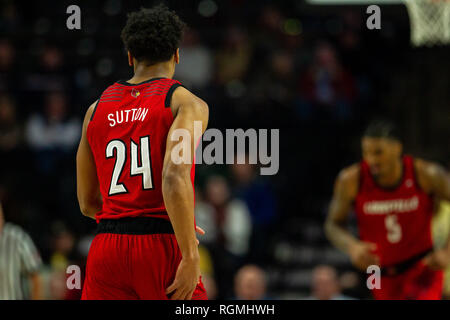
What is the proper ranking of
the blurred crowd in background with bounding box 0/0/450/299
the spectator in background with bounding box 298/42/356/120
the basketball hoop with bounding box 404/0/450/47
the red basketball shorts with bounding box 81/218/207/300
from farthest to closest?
the spectator in background with bounding box 298/42/356/120 < the blurred crowd in background with bounding box 0/0/450/299 < the basketball hoop with bounding box 404/0/450/47 < the red basketball shorts with bounding box 81/218/207/300

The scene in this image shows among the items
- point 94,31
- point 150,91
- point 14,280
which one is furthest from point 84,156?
point 94,31

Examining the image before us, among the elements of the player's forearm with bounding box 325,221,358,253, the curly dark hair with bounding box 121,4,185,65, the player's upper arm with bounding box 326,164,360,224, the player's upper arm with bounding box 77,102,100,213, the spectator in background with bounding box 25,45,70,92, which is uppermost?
the spectator in background with bounding box 25,45,70,92

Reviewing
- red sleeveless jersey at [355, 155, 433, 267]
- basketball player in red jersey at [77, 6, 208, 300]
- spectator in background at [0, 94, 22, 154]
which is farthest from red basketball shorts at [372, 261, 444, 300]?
spectator in background at [0, 94, 22, 154]

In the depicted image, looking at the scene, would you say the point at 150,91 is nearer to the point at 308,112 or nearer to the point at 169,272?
the point at 169,272

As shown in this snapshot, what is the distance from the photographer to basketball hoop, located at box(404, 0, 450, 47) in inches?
322

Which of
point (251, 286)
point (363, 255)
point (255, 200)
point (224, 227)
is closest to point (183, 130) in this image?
point (363, 255)

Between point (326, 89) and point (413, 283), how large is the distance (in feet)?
17.1

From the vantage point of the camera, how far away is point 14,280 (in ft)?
19.5

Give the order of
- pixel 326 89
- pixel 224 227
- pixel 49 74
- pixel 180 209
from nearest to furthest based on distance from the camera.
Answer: pixel 180 209
pixel 224 227
pixel 49 74
pixel 326 89

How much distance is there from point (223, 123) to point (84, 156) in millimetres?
5266

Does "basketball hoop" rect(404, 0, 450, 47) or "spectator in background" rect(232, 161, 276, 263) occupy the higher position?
"basketball hoop" rect(404, 0, 450, 47)

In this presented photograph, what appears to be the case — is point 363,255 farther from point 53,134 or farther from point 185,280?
point 53,134

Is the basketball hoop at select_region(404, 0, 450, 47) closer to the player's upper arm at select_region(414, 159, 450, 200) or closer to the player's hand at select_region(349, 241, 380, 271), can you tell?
the player's upper arm at select_region(414, 159, 450, 200)

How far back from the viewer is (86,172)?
4.09 metres
